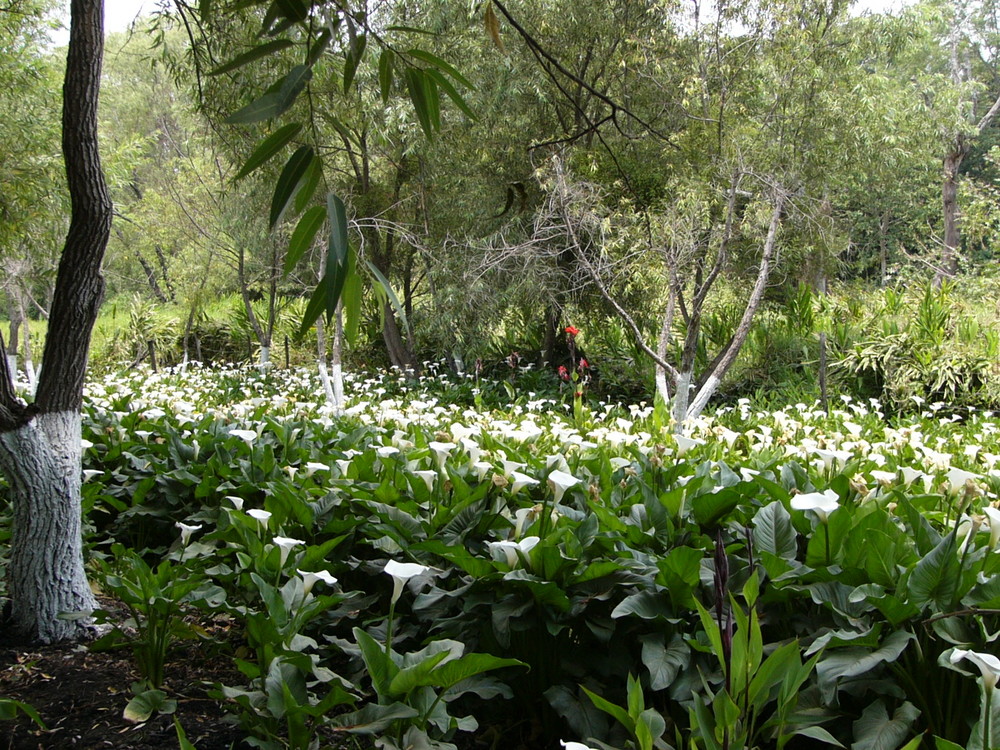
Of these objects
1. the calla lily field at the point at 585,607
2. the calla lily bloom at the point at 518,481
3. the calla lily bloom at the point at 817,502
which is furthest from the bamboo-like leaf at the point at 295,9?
the calla lily bloom at the point at 817,502

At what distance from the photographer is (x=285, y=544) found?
2.02m

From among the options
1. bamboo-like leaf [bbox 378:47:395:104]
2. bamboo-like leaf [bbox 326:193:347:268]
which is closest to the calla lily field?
bamboo-like leaf [bbox 326:193:347:268]

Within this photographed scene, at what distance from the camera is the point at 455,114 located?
29.2 ft

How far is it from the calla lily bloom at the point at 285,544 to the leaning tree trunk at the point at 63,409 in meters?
0.80

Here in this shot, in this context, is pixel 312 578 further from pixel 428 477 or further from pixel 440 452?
pixel 440 452

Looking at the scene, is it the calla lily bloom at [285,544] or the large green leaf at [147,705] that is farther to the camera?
the calla lily bloom at [285,544]

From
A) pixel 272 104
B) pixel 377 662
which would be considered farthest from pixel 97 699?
pixel 272 104

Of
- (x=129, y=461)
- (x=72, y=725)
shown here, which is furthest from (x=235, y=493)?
(x=72, y=725)

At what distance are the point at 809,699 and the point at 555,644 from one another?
0.65m

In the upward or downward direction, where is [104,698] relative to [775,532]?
downward

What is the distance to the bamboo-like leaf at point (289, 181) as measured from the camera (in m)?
1.14

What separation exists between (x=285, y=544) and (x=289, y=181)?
113cm

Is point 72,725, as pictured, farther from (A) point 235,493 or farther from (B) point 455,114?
(B) point 455,114

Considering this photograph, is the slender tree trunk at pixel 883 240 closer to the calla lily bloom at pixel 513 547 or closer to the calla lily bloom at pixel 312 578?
the calla lily bloom at pixel 513 547
